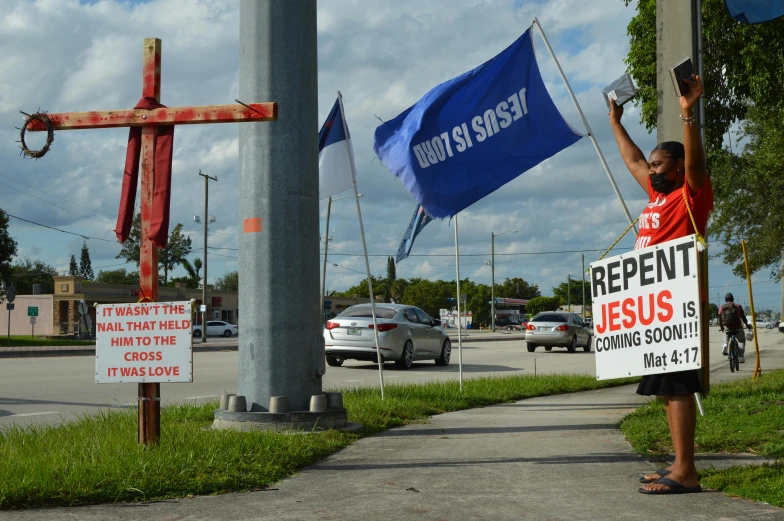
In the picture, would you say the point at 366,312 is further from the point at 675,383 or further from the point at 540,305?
the point at 540,305

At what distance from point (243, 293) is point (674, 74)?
4.47 m

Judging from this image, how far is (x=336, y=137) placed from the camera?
35.9 feet

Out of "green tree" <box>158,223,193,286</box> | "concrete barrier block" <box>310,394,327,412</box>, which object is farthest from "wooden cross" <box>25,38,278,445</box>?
"green tree" <box>158,223,193,286</box>

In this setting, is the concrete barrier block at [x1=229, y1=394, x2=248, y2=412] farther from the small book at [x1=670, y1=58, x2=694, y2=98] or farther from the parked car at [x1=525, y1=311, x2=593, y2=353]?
the parked car at [x1=525, y1=311, x2=593, y2=353]

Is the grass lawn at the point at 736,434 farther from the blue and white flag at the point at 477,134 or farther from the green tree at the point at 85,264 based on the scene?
the green tree at the point at 85,264

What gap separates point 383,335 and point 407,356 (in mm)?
1125

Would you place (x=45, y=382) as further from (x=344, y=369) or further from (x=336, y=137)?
(x=336, y=137)

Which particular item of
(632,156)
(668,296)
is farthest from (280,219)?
(668,296)

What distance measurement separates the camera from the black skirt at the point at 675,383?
4973 mm

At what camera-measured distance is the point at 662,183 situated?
5.23 m

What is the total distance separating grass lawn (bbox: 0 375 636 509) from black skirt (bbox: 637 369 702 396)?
248 cm

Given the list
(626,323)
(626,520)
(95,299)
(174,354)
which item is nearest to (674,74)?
(626,323)

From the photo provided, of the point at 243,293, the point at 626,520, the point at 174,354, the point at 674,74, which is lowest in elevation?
the point at 626,520

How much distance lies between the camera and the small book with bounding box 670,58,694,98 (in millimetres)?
4922
